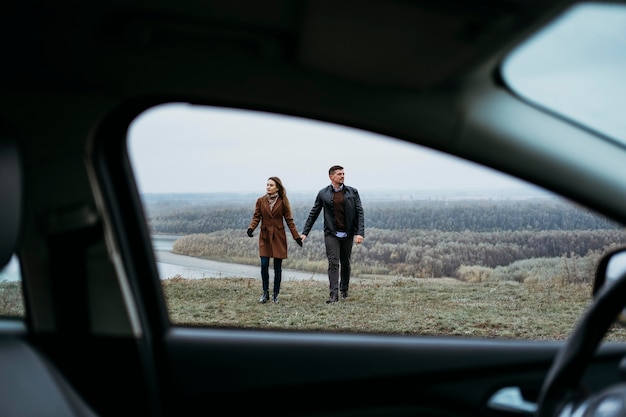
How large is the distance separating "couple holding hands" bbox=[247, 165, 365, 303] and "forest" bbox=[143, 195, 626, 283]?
0.09 meters

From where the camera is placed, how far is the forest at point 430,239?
18.8 feet

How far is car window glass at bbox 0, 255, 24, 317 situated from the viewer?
5.77 ft

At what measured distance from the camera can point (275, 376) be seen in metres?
1.98

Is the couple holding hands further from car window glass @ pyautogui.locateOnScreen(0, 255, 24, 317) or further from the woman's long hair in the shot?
car window glass @ pyautogui.locateOnScreen(0, 255, 24, 317)

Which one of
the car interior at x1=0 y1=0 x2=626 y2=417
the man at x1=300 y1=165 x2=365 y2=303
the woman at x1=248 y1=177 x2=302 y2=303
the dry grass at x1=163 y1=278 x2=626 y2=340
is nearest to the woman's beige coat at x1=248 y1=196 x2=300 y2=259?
the woman at x1=248 y1=177 x2=302 y2=303

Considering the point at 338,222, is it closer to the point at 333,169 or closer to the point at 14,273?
the point at 333,169

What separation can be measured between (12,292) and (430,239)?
5.44 m

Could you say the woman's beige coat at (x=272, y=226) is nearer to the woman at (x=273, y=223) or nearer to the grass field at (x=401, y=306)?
the woman at (x=273, y=223)

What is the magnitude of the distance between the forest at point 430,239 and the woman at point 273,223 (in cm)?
Result: 9

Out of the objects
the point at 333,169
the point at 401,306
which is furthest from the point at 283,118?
the point at 401,306

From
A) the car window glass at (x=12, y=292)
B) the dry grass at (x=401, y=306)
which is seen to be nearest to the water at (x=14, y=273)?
the car window glass at (x=12, y=292)

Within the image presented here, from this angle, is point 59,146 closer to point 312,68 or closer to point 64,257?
point 64,257

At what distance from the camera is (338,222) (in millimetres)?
6367

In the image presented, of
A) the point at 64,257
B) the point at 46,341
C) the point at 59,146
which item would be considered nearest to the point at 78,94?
the point at 59,146
